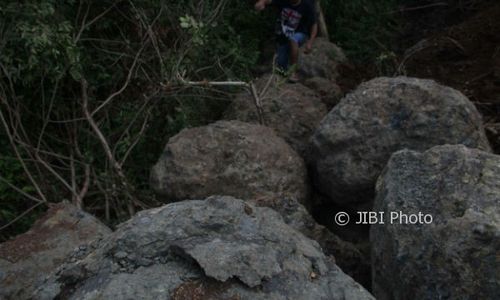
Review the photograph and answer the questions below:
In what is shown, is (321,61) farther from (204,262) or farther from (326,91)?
(204,262)

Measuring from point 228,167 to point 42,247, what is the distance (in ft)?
3.44

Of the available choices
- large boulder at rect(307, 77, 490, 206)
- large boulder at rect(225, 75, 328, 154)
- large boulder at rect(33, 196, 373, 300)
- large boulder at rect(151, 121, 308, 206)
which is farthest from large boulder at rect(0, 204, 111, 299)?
large boulder at rect(225, 75, 328, 154)

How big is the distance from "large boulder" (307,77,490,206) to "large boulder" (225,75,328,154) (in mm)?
584

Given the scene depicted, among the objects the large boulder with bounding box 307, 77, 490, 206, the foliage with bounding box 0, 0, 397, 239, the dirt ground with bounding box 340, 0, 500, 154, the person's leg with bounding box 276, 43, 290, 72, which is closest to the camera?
the large boulder with bounding box 307, 77, 490, 206

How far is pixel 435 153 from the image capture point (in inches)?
105

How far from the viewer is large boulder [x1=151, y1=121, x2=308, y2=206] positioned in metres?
3.41

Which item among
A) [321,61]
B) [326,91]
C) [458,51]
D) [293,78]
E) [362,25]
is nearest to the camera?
[326,91]

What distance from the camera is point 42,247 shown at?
9.37 ft

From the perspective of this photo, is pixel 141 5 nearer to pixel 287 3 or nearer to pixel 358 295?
pixel 287 3

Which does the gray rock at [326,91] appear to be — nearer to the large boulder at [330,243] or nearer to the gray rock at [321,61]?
the gray rock at [321,61]

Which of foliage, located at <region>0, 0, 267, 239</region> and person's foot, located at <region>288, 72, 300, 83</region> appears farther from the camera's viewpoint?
person's foot, located at <region>288, 72, 300, 83</region>

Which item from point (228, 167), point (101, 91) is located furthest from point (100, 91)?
point (228, 167)

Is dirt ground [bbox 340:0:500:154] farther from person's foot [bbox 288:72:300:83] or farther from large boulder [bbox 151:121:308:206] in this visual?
large boulder [bbox 151:121:308:206]

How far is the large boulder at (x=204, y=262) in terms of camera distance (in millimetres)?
1802
